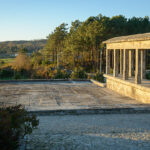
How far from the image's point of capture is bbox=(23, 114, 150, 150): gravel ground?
6168 millimetres

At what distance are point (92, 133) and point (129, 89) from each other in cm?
737

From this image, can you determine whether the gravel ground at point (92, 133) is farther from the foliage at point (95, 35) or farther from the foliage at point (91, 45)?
the foliage at point (95, 35)

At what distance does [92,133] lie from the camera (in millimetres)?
7227

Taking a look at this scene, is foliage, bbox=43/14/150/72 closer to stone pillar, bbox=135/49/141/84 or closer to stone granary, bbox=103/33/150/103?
stone granary, bbox=103/33/150/103

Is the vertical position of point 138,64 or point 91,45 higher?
point 91,45

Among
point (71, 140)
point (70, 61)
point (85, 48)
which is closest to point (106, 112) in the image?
point (71, 140)

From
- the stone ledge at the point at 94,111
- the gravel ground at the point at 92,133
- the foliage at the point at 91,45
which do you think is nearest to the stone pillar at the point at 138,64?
the stone ledge at the point at 94,111

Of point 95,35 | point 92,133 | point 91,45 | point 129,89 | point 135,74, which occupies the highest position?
point 95,35

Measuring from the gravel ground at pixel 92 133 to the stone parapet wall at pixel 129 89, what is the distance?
2805mm

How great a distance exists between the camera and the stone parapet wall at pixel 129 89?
1228 cm

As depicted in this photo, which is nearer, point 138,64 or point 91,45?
point 138,64

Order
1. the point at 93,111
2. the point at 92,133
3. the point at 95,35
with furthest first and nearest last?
1. the point at 95,35
2. the point at 93,111
3. the point at 92,133

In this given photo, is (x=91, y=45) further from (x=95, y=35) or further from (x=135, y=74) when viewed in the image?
(x=135, y=74)

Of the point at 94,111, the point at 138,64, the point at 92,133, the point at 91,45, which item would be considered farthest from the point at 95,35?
the point at 92,133
